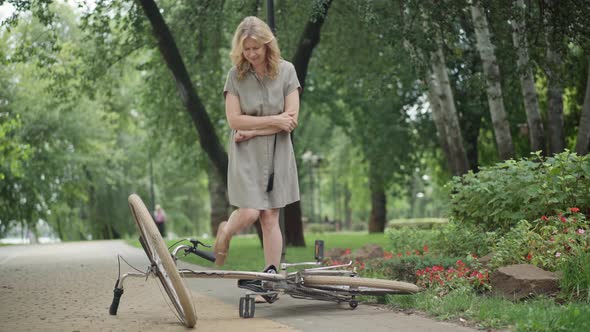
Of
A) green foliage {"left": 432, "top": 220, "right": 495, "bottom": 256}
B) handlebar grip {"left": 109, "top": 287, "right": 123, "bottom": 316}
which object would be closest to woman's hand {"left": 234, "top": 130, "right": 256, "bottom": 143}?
handlebar grip {"left": 109, "top": 287, "right": 123, "bottom": 316}

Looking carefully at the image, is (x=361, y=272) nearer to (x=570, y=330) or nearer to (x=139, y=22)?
(x=570, y=330)

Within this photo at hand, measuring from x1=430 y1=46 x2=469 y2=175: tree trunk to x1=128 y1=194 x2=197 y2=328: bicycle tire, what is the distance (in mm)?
12443

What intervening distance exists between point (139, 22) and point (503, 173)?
30.1 ft

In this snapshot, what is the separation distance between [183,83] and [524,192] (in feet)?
27.6

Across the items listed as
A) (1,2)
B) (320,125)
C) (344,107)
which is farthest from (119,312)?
(320,125)

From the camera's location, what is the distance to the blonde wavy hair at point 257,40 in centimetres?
578

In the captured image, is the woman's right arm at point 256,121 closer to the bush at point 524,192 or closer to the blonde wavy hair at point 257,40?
the blonde wavy hair at point 257,40

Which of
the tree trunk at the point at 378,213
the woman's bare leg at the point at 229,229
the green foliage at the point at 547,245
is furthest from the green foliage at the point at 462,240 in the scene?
the tree trunk at the point at 378,213

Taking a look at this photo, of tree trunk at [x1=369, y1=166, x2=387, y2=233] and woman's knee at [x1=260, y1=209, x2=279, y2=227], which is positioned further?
tree trunk at [x1=369, y1=166, x2=387, y2=233]

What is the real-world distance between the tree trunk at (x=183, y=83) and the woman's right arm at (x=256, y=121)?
8956 millimetres

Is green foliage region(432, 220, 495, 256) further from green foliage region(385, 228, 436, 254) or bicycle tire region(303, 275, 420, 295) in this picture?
bicycle tire region(303, 275, 420, 295)

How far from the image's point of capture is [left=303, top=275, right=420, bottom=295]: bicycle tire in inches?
223

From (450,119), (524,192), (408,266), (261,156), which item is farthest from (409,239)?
(450,119)

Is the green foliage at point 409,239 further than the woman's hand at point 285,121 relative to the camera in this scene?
Yes
